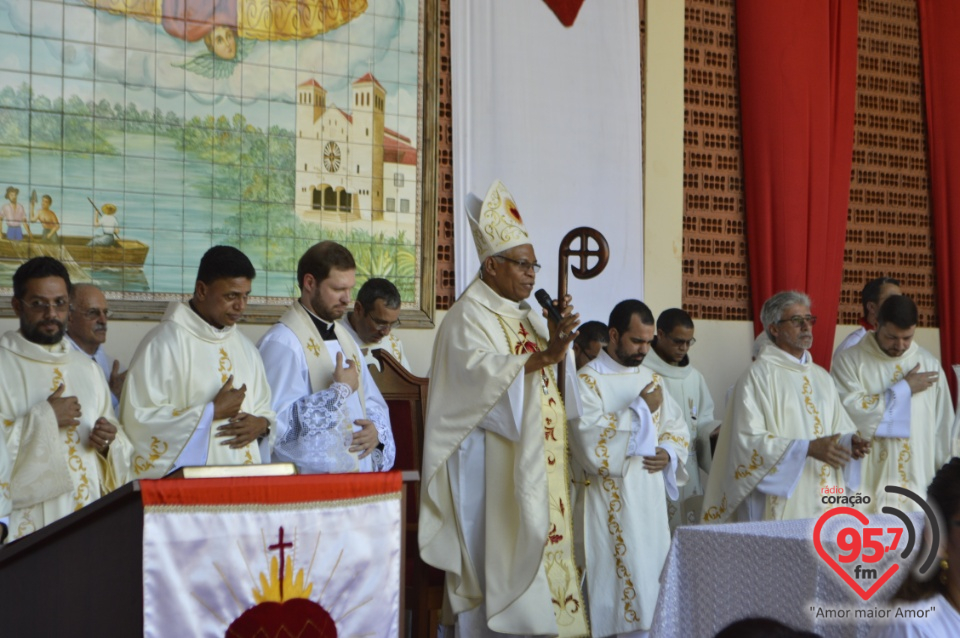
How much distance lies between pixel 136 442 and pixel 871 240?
682 centimetres

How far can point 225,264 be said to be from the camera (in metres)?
4.65

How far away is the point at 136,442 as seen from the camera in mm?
4699

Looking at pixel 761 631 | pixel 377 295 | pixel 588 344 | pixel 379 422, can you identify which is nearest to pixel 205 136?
pixel 377 295

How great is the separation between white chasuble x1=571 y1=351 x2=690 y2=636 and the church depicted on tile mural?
2.20 m

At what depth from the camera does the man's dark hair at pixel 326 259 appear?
4.98m

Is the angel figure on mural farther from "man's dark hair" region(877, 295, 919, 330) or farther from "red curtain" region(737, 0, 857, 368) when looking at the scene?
"man's dark hair" region(877, 295, 919, 330)

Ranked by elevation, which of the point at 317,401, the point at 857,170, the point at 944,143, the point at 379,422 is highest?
the point at 944,143

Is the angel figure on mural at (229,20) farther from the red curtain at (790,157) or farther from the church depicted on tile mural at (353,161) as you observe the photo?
the red curtain at (790,157)

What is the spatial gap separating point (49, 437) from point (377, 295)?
248cm

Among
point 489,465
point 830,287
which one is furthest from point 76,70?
point 830,287

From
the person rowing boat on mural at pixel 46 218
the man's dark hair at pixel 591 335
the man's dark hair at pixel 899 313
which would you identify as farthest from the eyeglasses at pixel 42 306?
the man's dark hair at pixel 899 313

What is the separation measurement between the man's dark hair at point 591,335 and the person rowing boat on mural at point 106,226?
2.68m

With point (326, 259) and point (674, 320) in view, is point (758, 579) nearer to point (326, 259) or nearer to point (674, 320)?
point (326, 259)

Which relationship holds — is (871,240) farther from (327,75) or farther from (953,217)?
(327,75)
